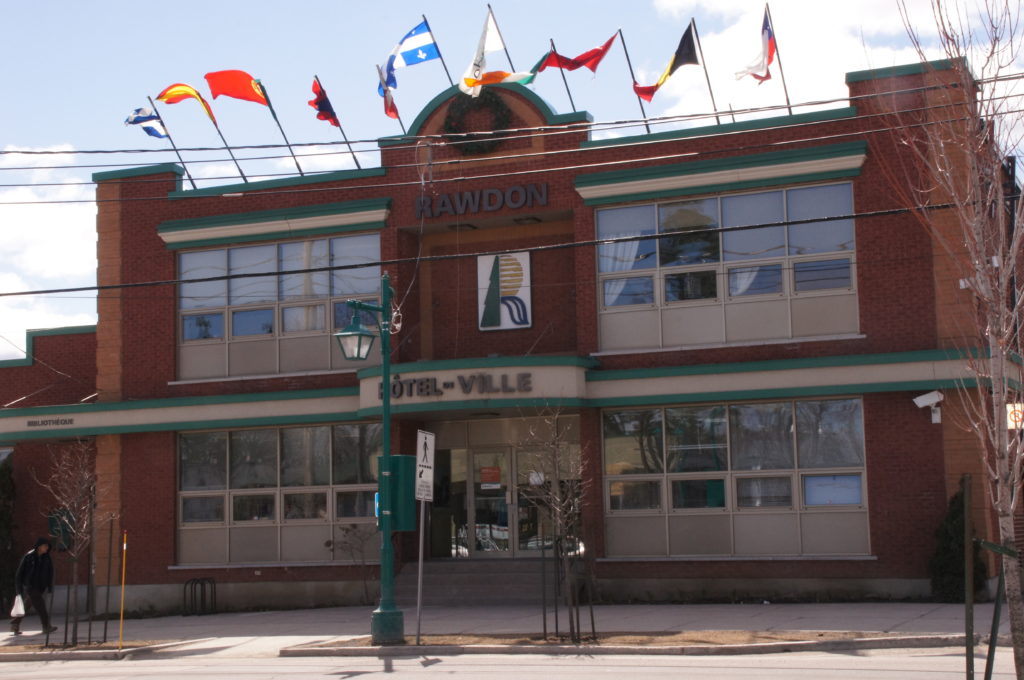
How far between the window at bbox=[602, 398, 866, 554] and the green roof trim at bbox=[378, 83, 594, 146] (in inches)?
235

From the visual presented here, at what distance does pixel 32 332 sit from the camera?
2928cm

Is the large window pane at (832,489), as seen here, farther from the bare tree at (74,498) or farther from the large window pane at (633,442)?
the bare tree at (74,498)

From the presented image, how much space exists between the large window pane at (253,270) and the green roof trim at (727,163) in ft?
23.7

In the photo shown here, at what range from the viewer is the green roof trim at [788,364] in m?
21.1

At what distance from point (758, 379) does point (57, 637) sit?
45.3ft

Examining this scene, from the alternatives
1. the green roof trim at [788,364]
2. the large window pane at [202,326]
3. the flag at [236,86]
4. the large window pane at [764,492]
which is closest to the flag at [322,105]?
the flag at [236,86]

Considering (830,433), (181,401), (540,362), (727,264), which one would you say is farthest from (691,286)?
(181,401)

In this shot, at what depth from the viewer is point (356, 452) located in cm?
2569

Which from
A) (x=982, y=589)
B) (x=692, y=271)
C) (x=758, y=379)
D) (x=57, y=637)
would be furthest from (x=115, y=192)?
(x=982, y=589)

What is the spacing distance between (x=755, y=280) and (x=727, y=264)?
61cm

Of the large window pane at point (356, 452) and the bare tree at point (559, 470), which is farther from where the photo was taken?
the large window pane at point (356, 452)

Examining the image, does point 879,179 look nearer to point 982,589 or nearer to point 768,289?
point 768,289

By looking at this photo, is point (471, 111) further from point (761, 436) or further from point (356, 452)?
point (761, 436)

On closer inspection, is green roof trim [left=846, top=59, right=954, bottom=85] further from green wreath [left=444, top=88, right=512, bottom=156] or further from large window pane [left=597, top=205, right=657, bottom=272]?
green wreath [left=444, top=88, right=512, bottom=156]
